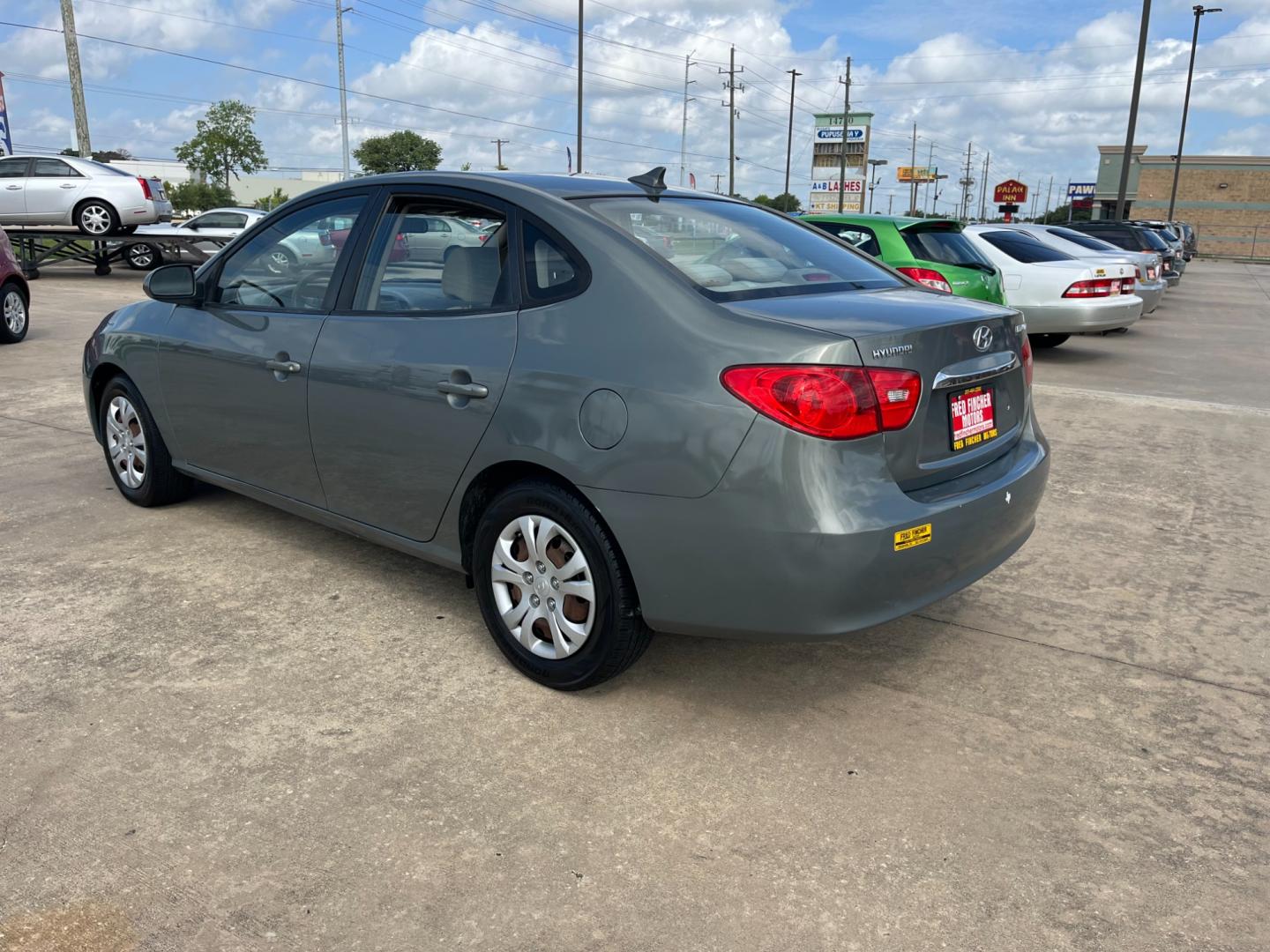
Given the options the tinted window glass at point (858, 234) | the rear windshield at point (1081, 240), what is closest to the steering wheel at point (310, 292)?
the tinted window glass at point (858, 234)

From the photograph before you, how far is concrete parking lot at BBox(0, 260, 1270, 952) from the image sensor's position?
2.31m

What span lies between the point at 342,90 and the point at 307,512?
150 ft

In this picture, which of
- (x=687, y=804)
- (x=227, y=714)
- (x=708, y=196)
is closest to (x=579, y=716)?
(x=687, y=804)

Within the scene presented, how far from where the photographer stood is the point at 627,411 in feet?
9.53

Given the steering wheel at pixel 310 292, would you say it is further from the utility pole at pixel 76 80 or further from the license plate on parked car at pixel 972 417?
the utility pole at pixel 76 80

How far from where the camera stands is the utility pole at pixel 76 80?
2531 cm

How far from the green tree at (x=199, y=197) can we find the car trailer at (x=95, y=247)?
62485mm

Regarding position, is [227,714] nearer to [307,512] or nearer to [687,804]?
[307,512]

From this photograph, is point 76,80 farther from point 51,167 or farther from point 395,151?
point 395,151

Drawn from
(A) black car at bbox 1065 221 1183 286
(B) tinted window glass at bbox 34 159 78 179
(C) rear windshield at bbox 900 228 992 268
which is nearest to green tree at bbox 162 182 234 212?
(B) tinted window glass at bbox 34 159 78 179

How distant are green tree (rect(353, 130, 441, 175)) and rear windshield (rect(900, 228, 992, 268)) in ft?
318

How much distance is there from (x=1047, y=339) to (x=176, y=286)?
36.0 ft

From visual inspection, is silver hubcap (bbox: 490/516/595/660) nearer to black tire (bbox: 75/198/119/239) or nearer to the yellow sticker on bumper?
the yellow sticker on bumper

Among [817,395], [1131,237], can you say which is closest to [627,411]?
[817,395]
